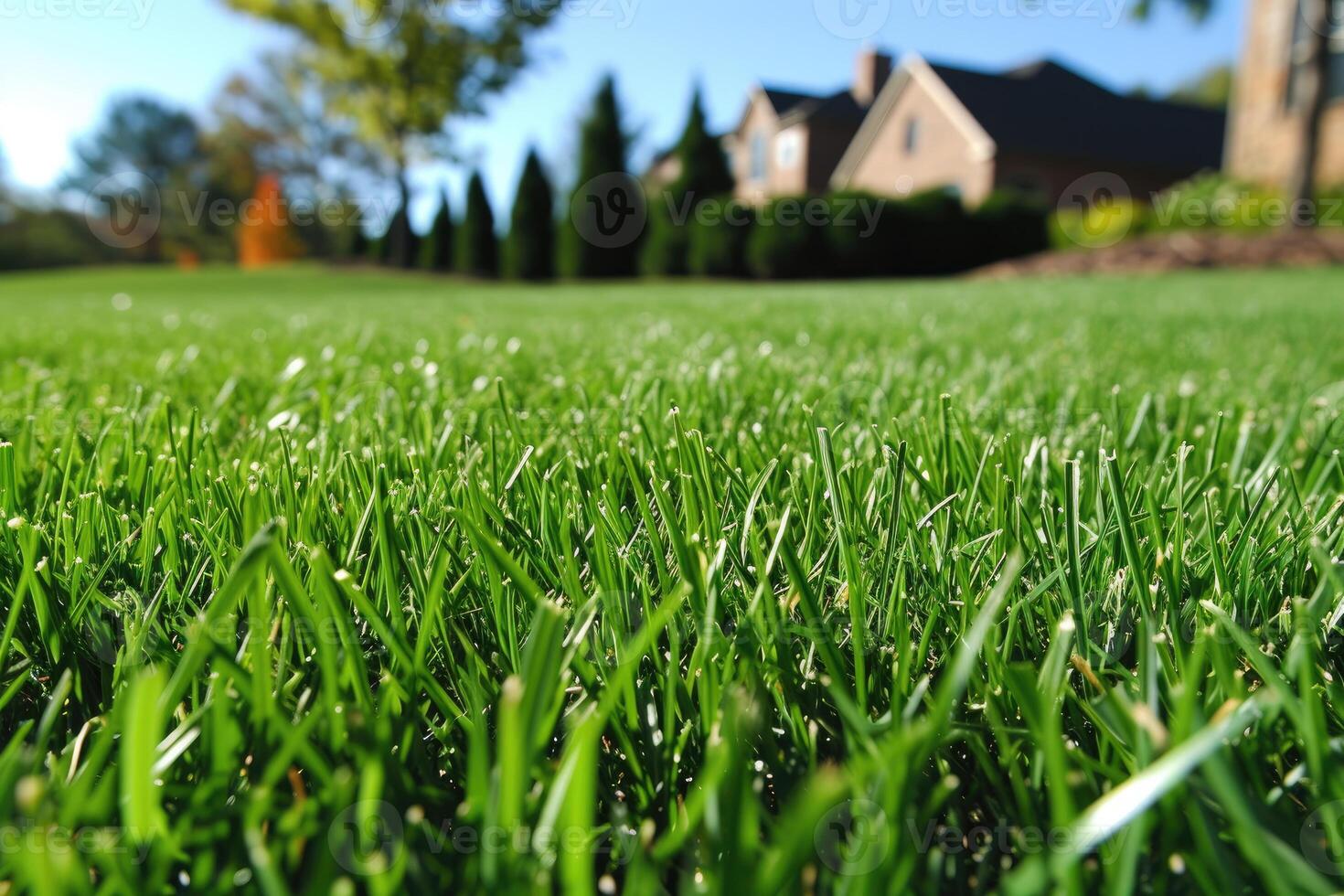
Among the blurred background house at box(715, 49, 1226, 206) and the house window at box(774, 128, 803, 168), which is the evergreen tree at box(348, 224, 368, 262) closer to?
the blurred background house at box(715, 49, 1226, 206)

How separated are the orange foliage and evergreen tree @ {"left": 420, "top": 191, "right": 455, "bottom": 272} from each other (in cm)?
1351

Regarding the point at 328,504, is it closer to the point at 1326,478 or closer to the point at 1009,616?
the point at 1009,616

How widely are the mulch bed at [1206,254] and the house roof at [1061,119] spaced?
1585 centimetres

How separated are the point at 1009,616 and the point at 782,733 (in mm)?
252

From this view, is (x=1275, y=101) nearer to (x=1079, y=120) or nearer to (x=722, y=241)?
(x=1079, y=120)

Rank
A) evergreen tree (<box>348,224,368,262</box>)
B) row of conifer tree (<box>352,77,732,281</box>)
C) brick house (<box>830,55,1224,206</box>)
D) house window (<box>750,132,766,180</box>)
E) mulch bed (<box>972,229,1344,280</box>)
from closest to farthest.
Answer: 1. mulch bed (<box>972,229,1344,280</box>)
2. row of conifer tree (<box>352,77,732,281</box>)
3. brick house (<box>830,55,1224,206</box>)
4. house window (<box>750,132,766,180</box>)
5. evergreen tree (<box>348,224,368,262</box>)

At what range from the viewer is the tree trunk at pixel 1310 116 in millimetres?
19359

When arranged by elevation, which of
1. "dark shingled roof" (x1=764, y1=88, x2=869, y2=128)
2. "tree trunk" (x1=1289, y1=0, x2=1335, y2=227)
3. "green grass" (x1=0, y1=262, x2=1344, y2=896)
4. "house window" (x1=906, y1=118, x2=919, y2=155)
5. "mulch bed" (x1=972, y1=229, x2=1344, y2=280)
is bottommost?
"green grass" (x1=0, y1=262, x2=1344, y2=896)

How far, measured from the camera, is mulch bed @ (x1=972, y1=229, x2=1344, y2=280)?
1580 cm

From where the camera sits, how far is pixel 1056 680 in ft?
2.32

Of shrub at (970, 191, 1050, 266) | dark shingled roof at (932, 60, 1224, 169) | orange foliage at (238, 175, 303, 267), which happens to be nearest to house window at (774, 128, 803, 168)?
dark shingled roof at (932, 60, 1224, 169)

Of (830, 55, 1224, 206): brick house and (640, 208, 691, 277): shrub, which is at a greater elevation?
(830, 55, 1224, 206): brick house

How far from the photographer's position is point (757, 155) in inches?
1606

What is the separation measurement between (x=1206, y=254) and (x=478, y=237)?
22.8 m
